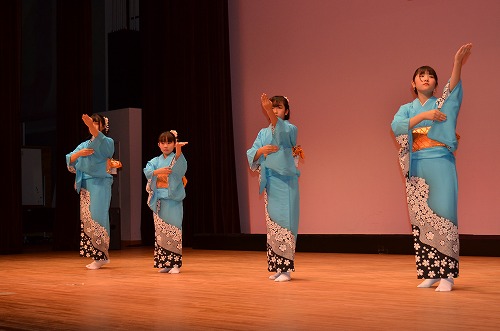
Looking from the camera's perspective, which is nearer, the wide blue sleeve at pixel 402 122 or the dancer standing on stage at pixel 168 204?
the wide blue sleeve at pixel 402 122

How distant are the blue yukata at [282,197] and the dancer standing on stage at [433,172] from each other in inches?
37.7

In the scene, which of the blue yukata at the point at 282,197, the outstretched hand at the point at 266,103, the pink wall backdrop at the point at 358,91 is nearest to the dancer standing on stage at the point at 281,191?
the blue yukata at the point at 282,197

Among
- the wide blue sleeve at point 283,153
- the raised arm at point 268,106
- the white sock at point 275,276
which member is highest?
the raised arm at point 268,106

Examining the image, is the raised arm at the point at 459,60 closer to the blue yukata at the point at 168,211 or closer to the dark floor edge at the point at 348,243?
the blue yukata at the point at 168,211

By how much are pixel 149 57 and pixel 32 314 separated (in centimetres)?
703

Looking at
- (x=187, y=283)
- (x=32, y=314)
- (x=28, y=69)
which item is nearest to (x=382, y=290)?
(x=187, y=283)

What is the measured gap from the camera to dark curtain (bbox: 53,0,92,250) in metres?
9.89

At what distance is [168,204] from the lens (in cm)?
620

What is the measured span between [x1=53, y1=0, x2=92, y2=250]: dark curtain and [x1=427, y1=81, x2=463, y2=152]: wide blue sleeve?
250 inches

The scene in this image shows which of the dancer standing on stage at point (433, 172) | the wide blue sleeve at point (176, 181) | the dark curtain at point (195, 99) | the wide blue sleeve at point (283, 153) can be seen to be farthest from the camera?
the dark curtain at point (195, 99)

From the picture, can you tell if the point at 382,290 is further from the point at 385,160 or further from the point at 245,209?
the point at 245,209

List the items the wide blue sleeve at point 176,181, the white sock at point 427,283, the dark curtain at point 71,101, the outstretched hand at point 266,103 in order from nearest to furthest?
1. the white sock at point 427,283
2. the outstretched hand at point 266,103
3. the wide blue sleeve at point 176,181
4. the dark curtain at point 71,101

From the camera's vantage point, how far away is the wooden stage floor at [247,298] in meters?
3.38

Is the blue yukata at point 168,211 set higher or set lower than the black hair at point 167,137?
lower
